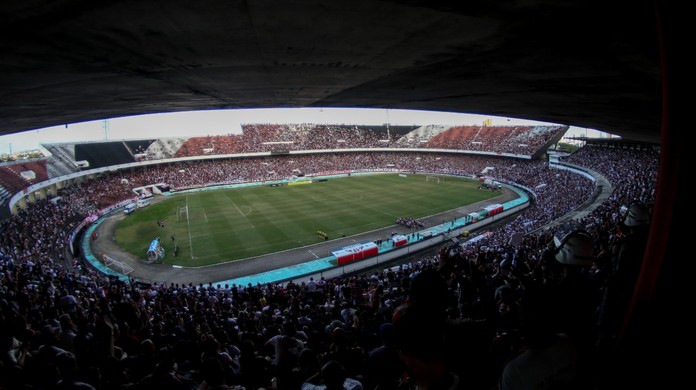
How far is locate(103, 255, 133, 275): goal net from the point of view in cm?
2348

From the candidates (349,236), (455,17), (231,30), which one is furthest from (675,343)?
(349,236)

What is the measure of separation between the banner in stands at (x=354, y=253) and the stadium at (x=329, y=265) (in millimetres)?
138

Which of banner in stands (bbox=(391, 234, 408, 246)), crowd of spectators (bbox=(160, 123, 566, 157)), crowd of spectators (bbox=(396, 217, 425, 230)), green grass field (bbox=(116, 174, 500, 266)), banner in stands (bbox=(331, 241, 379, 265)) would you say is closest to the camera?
banner in stands (bbox=(331, 241, 379, 265))

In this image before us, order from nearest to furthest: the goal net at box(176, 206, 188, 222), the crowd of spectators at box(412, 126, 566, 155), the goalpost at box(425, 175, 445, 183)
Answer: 1. the goal net at box(176, 206, 188, 222)
2. the goalpost at box(425, 175, 445, 183)
3. the crowd of spectators at box(412, 126, 566, 155)

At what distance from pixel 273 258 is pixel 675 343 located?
24.9 meters

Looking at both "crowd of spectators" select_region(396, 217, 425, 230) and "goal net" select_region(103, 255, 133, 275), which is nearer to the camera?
"goal net" select_region(103, 255, 133, 275)

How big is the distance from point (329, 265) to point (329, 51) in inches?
785

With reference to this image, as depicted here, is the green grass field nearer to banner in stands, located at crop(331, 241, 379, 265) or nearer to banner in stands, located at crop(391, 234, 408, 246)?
banner in stands, located at crop(391, 234, 408, 246)

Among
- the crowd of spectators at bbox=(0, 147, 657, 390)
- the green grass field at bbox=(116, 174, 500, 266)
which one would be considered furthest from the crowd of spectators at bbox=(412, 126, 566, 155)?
the crowd of spectators at bbox=(0, 147, 657, 390)

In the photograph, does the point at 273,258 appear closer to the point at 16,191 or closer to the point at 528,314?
the point at 528,314

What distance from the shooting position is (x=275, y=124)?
254 feet

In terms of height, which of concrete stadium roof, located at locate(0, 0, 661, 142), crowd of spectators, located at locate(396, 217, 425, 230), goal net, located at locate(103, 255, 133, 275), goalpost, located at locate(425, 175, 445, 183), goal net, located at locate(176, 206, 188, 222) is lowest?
goal net, located at locate(103, 255, 133, 275)

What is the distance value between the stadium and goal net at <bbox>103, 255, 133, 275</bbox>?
172 mm

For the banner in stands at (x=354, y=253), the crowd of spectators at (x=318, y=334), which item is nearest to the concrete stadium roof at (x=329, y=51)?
the crowd of spectators at (x=318, y=334)
